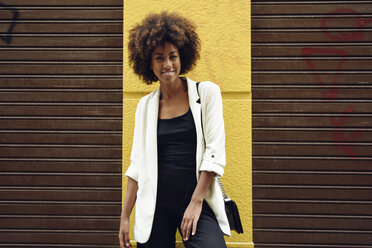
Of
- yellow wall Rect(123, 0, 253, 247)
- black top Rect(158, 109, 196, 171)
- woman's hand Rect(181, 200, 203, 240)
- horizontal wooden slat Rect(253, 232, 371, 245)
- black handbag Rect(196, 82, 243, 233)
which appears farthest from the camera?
horizontal wooden slat Rect(253, 232, 371, 245)

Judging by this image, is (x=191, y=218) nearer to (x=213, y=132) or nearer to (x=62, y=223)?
(x=213, y=132)

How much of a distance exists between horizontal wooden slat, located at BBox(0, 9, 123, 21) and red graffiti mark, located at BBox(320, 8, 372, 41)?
225 centimetres

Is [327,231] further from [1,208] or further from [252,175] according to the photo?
[1,208]

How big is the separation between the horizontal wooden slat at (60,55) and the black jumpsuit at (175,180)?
157 centimetres

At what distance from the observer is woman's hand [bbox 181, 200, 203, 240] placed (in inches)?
64.9

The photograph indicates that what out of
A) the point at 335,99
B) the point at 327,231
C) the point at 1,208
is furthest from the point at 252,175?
the point at 1,208

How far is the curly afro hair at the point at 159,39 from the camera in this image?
1.82 meters

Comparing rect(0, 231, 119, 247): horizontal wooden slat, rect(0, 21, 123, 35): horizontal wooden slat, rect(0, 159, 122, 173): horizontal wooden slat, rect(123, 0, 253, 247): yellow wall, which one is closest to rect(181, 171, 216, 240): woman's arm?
rect(123, 0, 253, 247): yellow wall

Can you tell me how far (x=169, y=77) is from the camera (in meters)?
1.79

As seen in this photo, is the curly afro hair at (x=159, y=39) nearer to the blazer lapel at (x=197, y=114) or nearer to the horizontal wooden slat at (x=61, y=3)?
the blazer lapel at (x=197, y=114)

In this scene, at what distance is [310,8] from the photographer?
2.94 meters

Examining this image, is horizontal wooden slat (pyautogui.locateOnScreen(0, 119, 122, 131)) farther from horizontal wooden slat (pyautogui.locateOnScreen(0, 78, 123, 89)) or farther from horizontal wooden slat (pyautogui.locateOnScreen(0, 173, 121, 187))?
horizontal wooden slat (pyautogui.locateOnScreen(0, 173, 121, 187))

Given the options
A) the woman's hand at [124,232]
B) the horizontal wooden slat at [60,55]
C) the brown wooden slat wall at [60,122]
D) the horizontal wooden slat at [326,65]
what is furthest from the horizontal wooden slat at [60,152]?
the horizontal wooden slat at [326,65]

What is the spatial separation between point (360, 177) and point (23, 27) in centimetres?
408
